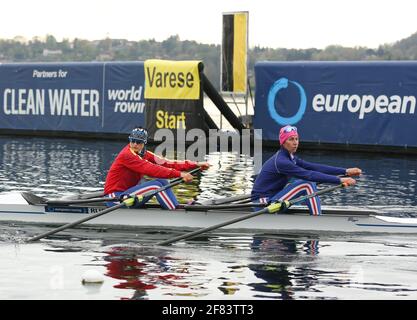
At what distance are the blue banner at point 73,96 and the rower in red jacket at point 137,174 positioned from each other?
20.7 m

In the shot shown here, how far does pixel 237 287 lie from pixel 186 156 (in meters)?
20.0

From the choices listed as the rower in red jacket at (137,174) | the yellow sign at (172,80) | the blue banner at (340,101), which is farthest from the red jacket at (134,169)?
the yellow sign at (172,80)

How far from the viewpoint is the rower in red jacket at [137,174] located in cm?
1723

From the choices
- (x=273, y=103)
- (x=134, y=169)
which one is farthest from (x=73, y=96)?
(x=134, y=169)

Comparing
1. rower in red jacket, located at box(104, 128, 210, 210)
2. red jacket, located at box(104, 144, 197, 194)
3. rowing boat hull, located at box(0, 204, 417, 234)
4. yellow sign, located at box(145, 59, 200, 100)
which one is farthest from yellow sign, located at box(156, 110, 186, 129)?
rowing boat hull, located at box(0, 204, 417, 234)

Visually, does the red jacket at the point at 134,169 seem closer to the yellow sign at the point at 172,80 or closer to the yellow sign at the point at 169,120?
the yellow sign at the point at 172,80

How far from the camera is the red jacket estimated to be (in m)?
17.2

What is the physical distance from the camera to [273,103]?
35188 millimetres

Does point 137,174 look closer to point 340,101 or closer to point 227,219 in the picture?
point 227,219

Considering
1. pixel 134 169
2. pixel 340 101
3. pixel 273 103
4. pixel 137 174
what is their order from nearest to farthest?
1. pixel 134 169
2. pixel 137 174
3. pixel 340 101
4. pixel 273 103

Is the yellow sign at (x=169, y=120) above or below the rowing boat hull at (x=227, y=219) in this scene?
above

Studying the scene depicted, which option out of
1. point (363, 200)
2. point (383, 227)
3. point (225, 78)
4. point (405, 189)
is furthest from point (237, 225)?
point (225, 78)

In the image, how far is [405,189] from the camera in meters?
24.2

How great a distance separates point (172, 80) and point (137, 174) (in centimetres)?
1816
